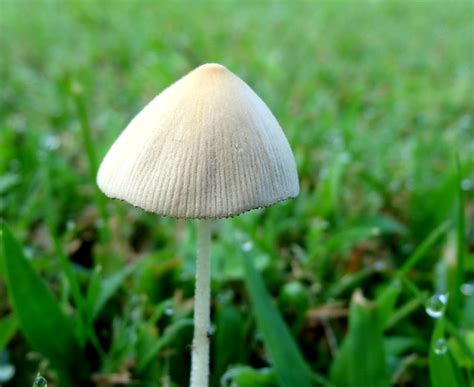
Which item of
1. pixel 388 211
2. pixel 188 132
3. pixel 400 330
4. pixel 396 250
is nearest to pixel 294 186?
pixel 188 132

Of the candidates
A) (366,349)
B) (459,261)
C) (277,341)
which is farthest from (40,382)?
(459,261)

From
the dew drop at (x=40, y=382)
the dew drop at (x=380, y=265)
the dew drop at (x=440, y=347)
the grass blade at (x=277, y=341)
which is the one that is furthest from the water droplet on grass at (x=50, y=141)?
the dew drop at (x=440, y=347)

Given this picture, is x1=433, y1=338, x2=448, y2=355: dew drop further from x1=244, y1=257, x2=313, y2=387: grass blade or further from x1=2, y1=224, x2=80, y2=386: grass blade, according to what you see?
x1=2, y1=224, x2=80, y2=386: grass blade

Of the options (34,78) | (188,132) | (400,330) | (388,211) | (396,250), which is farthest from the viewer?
(34,78)

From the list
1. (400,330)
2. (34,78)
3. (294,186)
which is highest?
(34,78)

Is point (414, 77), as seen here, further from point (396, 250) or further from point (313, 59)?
point (396, 250)

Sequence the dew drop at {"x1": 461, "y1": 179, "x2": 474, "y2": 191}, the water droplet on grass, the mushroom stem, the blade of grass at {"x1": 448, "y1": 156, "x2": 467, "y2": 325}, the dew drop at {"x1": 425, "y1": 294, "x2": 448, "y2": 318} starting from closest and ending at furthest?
the mushroom stem
the dew drop at {"x1": 425, "y1": 294, "x2": 448, "y2": 318}
the blade of grass at {"x1": 448, "y1": 156, "x2": 467, "y2": 325}
the water droplet on grass
the dew drop at {"x1": 461, "y1": 179, "x2": 474, "y2": 191}

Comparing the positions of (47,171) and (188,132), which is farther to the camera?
(47,171)

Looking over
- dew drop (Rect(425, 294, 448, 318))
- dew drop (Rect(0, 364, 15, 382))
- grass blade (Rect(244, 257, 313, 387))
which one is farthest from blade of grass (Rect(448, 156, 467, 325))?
dew drop (Rect(0, 364, 15, 382))
